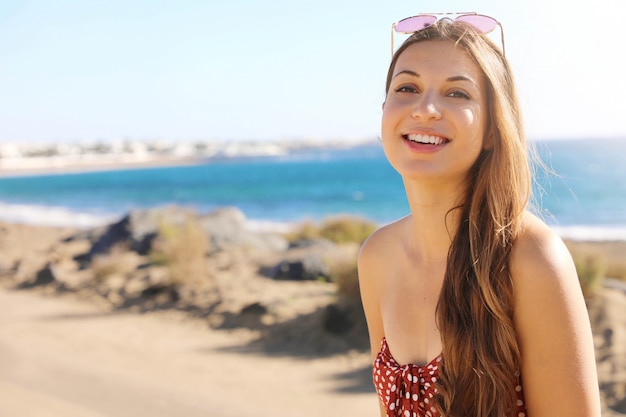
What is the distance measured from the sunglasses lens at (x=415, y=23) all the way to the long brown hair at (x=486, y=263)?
62 mm

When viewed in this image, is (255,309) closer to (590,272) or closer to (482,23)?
(590,272)

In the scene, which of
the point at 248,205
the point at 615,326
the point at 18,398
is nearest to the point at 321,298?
the point at 615,326

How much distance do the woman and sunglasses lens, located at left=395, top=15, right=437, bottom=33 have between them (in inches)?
1.8

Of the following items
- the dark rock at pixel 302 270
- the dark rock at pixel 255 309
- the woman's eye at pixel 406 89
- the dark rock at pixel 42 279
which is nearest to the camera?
the woman's eye at pixel 406 89

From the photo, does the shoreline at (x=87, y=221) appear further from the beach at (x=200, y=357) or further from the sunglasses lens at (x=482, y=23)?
the sunglasses lens at (x=482, y=23)

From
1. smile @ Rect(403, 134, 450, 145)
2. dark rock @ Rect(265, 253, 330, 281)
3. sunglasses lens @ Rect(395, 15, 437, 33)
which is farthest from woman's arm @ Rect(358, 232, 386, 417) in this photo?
dark rock @ Rect(265, 253, 330, 281)

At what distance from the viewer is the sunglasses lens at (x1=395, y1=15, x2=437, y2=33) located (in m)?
1.91

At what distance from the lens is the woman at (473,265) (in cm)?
154

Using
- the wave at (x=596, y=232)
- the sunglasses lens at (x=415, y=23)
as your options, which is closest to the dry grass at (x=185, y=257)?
the sunglasses lens at (x=415, y=23)

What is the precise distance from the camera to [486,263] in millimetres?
1640

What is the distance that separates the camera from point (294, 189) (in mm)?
50938

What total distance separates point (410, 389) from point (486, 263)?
1.39 feet

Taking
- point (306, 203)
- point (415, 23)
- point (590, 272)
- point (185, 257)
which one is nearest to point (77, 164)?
point (306, 203)

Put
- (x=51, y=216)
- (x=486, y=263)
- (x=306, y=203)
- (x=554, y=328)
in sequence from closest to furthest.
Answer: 1. (x=554, y=328)
2. (x=486, y=263)
3. (x=51, y=216)
4. (x=306, y=203)
